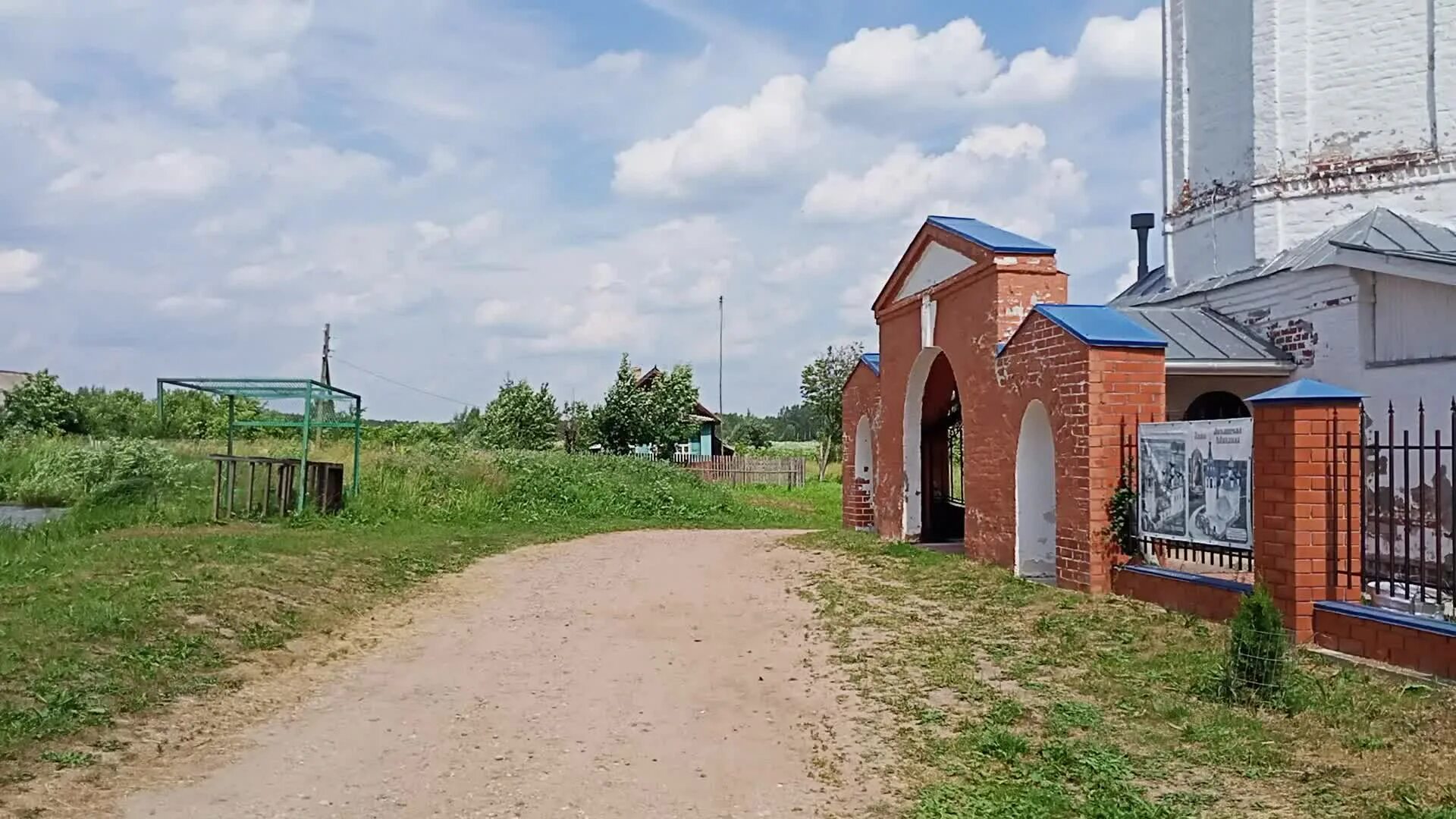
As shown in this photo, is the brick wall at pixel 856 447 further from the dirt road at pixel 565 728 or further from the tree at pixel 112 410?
the tree at pixel 112 410

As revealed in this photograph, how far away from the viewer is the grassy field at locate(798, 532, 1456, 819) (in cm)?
512

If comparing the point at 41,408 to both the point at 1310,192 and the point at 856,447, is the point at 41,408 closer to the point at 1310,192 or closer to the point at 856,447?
Result: the point at 856,447

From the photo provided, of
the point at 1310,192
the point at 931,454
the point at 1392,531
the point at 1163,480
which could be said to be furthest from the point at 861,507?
the point at 1392,531

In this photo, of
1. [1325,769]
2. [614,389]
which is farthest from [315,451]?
[1325,769]

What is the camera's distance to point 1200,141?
48.3 ft

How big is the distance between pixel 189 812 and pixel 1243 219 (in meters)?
12.8

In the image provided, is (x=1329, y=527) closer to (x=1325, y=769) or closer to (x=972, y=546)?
(x=1325, y=769)

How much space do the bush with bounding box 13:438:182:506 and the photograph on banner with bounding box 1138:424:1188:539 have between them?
15386mm

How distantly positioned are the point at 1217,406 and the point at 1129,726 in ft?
26.7

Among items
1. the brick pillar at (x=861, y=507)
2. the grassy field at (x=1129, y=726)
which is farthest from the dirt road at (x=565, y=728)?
the brick pillar at (x=861, y=507)

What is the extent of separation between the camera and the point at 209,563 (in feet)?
38.4

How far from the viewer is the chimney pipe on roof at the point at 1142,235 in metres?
19.4

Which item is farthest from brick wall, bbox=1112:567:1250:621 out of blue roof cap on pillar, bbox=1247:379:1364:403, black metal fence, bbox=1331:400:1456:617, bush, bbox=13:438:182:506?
bush, bbox=13:438:182:506

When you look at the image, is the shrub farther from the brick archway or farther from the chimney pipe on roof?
the chimney pipe on roof
